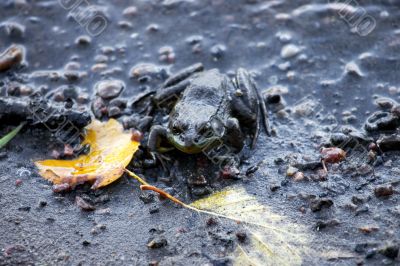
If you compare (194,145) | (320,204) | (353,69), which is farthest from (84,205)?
(353,69)

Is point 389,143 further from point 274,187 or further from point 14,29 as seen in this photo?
point 14,29

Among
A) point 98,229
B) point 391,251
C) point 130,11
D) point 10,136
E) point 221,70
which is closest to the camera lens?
point 391,251

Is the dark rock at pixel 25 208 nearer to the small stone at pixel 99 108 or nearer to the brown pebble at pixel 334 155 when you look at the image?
the small stone at pixel 99 108

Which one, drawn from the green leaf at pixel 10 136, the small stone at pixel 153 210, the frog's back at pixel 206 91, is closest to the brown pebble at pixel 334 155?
the frog's back at pixel 206 91

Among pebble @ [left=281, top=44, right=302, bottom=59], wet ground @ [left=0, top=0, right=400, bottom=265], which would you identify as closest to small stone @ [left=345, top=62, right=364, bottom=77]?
wet ground @ [left=0, top=0, right=400, bottom=265]

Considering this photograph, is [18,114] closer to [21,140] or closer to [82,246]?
[21,140]

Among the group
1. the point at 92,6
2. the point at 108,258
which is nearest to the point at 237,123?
the point at 108,258

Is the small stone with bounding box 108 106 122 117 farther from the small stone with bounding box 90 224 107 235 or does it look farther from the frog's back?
the small stone with bounding box 90 224 107 235
